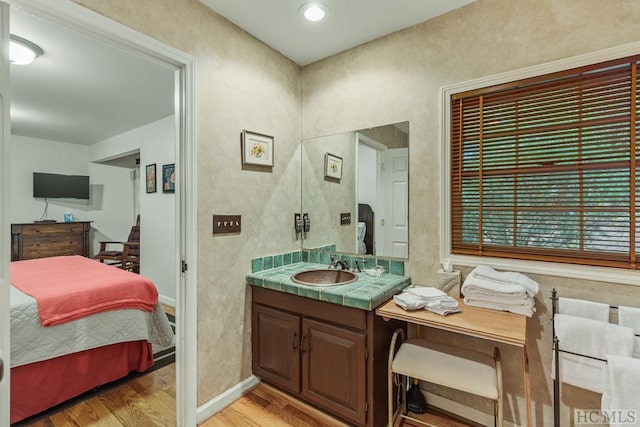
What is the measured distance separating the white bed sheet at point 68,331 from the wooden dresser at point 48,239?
312 cm

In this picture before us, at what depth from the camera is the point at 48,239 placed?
4762 mm

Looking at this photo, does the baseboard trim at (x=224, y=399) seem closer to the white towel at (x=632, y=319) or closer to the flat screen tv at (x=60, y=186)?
the white towel at (x=632, y=319)

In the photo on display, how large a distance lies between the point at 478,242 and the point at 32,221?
265 inches

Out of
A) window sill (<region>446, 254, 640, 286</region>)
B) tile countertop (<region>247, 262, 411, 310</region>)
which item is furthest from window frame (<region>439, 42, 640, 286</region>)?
tile countertop (<region>247, 262, 411, 310</region>)

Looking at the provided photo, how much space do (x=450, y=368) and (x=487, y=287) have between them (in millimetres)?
467

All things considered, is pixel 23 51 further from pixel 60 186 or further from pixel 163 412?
pixel 60 186

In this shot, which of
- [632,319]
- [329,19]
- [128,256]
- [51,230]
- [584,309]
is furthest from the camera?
[51,230]

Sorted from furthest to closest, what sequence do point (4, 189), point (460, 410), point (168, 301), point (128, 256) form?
point (128, 256)
point (168, 301)
point (460, 410)
point (4, 189)

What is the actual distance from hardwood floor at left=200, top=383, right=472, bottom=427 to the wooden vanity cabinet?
9 cm

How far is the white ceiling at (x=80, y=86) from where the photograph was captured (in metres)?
2.22

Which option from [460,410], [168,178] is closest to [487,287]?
[460,410]

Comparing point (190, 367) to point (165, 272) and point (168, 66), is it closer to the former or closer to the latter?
point (168, 66)

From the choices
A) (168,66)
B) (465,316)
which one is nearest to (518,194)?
(465,316)

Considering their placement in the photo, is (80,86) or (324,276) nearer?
(324,276)
